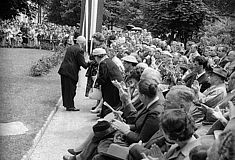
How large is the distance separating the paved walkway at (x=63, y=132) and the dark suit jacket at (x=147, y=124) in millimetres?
2136

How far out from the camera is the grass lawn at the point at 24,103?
6.25 meters

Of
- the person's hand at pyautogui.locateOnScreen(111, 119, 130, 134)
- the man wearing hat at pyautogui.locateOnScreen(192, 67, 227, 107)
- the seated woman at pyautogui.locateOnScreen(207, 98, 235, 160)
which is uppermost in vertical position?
the seated woman at pyautogui.locateOnScreen(207, 98, 235, 160)

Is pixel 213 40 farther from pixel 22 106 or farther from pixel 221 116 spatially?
pixel 221 116

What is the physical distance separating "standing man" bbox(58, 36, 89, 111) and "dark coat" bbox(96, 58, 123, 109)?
1.54 meters

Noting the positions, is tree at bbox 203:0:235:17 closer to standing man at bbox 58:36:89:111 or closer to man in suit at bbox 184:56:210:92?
standing man at bbox 58:36:89:111

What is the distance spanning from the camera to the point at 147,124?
13.9ft

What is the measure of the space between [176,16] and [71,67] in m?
13.6

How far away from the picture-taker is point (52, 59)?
19.7m

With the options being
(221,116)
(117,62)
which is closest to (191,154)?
(221,116)

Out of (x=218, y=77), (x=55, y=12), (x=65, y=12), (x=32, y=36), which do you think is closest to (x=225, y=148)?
(x=218, y=77)

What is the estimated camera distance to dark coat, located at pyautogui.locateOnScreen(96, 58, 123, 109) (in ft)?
24.9

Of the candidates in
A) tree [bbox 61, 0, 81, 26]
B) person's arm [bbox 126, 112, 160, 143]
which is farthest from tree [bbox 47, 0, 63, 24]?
person's arm [bbox 126, 112, 160, 143]

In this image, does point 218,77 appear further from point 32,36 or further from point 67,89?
point 32,36

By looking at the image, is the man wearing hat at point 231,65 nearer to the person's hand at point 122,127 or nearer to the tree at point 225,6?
the person's hand at point 122,127
